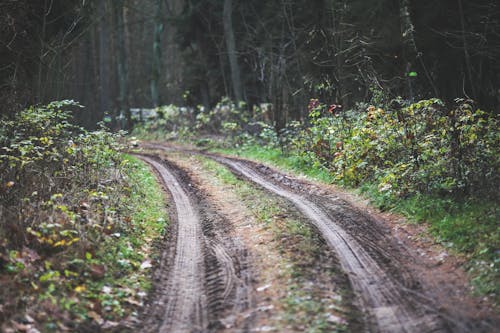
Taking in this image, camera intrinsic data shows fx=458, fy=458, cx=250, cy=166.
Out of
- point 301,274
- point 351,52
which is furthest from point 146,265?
point 351,52

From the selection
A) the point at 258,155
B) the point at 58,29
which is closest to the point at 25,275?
the point at 58,29

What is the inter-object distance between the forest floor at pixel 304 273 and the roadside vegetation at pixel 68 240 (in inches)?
19.5

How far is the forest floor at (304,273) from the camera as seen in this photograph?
210 inches

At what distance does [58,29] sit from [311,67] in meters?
10.7

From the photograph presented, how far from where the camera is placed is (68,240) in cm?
692

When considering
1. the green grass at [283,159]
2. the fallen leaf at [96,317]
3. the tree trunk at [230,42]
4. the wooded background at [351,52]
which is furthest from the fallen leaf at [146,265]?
the tree trunk at [230,42]

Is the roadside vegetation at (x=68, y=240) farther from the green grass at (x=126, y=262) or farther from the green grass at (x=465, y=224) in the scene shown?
the green grass at (x=465, y=224)

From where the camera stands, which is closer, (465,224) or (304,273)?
(304,273)

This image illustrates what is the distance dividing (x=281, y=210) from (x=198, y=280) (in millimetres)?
3300

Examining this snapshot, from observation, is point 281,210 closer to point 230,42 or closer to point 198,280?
point 198,280

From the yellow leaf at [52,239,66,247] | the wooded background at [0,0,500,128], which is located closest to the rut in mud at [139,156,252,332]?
the yellow leaf at [52,239,66,247]

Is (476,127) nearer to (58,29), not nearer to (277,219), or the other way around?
(277,219)

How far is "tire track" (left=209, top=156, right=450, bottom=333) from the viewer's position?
512 centimetres

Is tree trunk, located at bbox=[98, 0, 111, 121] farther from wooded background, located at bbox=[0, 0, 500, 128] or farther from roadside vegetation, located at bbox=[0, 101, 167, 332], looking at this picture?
roadside vegetation, located at bbox=[0, 101, 167, 332]
